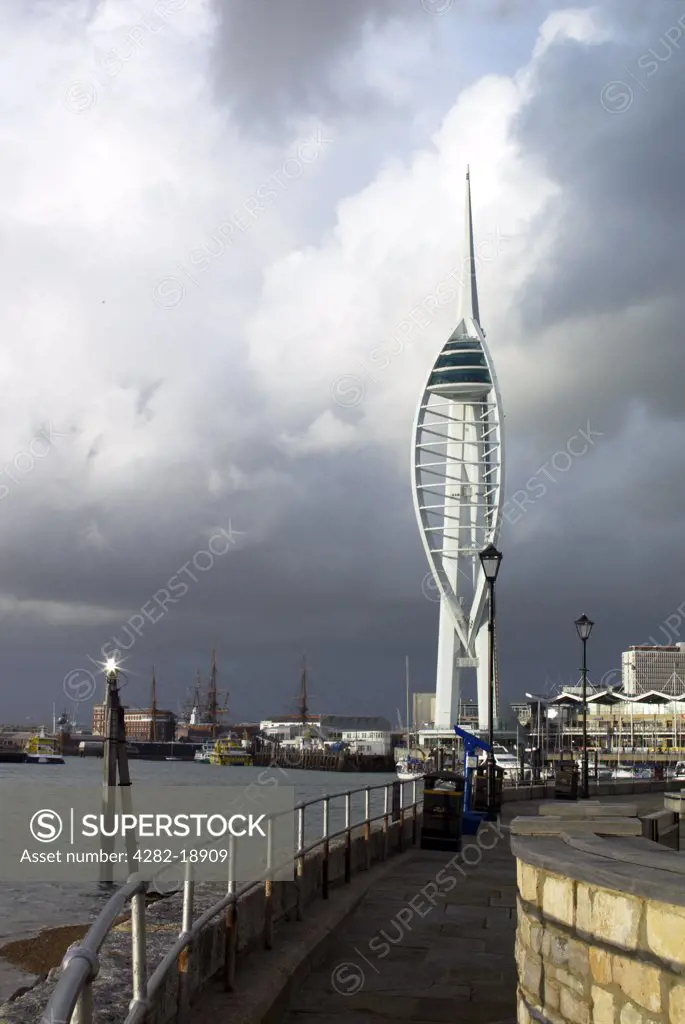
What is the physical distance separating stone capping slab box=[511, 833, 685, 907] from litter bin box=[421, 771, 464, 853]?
1185 centimetres

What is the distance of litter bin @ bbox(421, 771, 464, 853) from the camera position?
18.6 meters

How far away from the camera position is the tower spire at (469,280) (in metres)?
113

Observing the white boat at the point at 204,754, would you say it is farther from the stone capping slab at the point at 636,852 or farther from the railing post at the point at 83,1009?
the railing post at the point at 83,1009

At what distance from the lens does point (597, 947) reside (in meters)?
5.65

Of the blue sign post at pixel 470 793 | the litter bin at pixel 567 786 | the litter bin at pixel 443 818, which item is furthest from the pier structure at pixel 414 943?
the litter bin at pixel 567 786

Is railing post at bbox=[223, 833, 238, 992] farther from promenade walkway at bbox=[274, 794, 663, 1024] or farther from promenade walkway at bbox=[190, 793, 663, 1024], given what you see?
promenade walkway at bbox=[274, 794, 663, 1024]

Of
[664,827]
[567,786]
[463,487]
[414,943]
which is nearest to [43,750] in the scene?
[463,487]

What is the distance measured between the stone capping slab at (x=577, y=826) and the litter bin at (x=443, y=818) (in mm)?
10365

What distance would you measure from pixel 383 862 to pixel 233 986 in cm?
903

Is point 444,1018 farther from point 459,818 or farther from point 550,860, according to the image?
point 459,818

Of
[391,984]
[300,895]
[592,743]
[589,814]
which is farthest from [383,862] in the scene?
[592,743]

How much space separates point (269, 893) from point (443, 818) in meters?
9.51

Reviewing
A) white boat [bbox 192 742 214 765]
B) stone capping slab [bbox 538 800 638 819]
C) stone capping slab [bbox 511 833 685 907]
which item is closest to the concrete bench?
stone capping slab [bbox 538 800 638 819]

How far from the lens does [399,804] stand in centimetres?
2034
